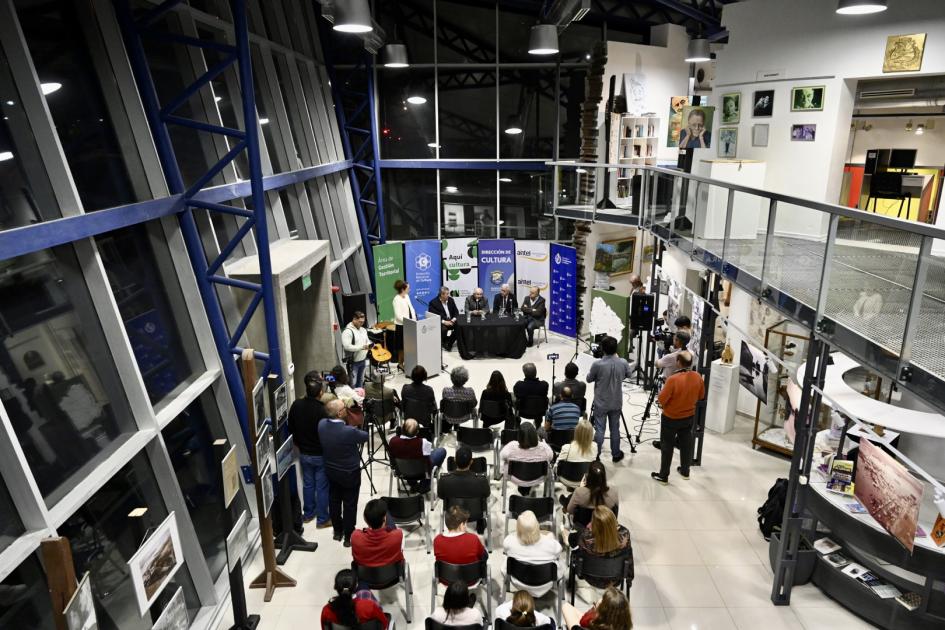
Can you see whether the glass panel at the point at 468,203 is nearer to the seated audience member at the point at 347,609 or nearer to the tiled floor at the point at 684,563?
the tiled floor at the point at 684,563

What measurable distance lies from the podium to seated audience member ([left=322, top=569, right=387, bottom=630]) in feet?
21.5

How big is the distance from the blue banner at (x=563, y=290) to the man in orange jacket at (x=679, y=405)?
16.9ft

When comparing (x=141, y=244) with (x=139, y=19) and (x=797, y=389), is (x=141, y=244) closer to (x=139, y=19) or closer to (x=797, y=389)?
(x=139, y=19)

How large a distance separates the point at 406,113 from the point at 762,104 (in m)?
7.58

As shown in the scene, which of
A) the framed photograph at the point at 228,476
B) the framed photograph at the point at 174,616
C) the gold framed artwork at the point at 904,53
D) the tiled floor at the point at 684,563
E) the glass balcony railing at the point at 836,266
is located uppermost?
the gold framed artwork at the point at 904,53

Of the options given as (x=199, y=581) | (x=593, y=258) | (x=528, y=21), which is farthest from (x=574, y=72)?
(x=199, y=581)

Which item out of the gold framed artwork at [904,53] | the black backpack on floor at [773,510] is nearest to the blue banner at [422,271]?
the black backpack on floor at [773,510]

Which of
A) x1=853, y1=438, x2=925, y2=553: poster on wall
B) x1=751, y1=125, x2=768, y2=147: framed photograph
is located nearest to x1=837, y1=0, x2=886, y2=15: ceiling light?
x1=751, y1=125, x2=768, y2=147: framed photograph

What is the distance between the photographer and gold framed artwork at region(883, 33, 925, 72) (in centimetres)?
756

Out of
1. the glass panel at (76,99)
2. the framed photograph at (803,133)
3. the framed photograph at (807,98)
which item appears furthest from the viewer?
the framed photograph at (803,133)

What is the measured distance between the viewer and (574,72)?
44.9ft

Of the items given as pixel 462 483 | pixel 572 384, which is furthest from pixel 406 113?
pixel 462 483

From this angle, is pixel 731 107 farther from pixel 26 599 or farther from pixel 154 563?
pixel 26 599

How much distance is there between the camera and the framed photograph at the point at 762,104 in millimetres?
9096
